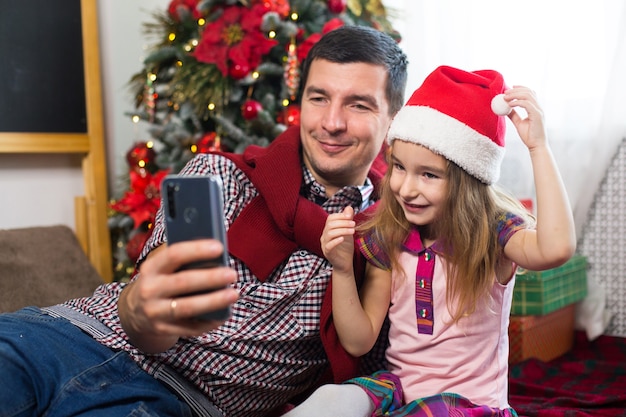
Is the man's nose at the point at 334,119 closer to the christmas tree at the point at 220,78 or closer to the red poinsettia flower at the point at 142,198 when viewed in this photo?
the christmas tree at the point at 220,78

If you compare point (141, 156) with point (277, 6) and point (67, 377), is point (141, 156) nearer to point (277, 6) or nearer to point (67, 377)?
point (277, 6)

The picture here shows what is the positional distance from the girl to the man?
10 cm

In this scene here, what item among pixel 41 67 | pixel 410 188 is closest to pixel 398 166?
pixel 410 188

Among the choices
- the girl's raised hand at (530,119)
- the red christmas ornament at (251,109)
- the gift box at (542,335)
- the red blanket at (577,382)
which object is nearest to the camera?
the girl's raised hand at (530,119)

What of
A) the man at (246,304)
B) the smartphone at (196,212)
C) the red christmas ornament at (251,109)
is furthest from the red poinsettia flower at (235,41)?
the smartphone at (196,212)

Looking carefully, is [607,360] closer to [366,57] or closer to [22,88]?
[366,57]

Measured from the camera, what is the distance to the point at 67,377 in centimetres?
114

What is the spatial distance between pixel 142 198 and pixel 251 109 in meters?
0.53

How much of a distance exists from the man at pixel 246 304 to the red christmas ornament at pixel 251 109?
1.90 feet

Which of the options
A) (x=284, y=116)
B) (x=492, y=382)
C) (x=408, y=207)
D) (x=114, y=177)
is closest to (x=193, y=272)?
(x=408, y=207)

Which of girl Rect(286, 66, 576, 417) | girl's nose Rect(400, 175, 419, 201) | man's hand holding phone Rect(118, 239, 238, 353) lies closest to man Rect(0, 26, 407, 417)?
man's hand holding phone Rect(118, 239, 238, 353)

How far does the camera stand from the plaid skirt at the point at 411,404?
1198 millimetres

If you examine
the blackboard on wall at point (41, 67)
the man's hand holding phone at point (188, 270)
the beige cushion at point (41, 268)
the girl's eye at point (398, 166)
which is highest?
the blackboard on wall at point (41, 67)

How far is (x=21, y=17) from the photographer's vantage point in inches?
91.1
